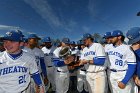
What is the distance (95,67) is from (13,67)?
315 centimetres

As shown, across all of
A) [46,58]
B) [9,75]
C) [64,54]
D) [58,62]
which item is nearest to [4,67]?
[9,75]

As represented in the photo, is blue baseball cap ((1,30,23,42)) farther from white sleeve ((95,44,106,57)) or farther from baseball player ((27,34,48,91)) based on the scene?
baseball player ((27,34,48,91))

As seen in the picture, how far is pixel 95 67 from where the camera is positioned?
251 inches

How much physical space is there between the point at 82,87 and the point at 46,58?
2108 millimetres

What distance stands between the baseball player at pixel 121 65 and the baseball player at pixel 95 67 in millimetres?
403

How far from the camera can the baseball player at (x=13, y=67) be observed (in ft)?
12.5

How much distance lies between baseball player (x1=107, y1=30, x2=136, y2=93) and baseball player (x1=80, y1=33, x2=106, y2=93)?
403 mm

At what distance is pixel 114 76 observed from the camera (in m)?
5.77

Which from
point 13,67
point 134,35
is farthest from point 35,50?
point 134,35

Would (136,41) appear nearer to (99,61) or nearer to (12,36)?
(99,61)

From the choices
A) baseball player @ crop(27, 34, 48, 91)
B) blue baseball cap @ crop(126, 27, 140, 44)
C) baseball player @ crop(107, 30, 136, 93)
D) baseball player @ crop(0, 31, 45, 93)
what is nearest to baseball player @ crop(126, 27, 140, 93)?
blue baseball cap @ crop(126, 27, 140, 44)

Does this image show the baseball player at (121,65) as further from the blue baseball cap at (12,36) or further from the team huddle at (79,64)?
the blue baseball cap at (12,36)

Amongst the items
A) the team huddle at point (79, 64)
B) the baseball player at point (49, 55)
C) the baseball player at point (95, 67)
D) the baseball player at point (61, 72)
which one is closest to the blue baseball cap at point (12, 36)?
the team huddle at point (79, 64)

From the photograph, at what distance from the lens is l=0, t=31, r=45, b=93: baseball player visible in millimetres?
3797
